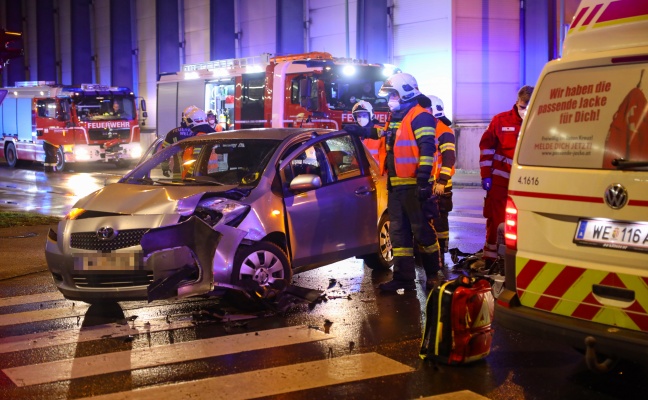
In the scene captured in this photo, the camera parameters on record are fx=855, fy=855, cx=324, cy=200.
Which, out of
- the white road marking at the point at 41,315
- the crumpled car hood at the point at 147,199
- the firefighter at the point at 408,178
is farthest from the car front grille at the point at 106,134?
the firefighter at the point at 408,178

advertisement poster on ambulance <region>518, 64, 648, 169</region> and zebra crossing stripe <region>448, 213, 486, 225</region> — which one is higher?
advertisement poster on ambulance <region>518, 64, 648, 169</region>

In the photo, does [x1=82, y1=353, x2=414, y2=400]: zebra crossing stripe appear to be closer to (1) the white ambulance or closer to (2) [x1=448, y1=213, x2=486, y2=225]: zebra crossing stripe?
(1) the white ambulance

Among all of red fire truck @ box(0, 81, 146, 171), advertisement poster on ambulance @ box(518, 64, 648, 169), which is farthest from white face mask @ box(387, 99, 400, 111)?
red fire truck @ box(0, 81, 146, 171)

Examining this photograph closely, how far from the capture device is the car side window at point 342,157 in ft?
27.9

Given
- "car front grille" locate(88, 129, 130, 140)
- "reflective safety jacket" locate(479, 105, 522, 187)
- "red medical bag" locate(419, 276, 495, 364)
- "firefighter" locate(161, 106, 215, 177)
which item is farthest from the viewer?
"car front grille" locate(88, 129, 130, 140)

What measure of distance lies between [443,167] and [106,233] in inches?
134

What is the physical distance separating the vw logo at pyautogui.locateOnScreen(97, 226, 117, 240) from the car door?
1.63 meters

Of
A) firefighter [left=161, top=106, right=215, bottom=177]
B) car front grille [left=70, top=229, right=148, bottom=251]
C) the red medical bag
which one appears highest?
firefighter [left=161, top=106, right=215, bottom=177]

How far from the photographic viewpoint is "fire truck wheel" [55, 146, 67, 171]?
2795 cm

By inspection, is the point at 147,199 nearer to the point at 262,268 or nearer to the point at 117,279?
the point at 117,279

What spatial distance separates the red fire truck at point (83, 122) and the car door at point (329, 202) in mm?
20340

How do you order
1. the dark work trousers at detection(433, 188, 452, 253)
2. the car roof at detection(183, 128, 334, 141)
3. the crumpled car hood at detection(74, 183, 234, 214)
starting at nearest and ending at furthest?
the crumpled car hood at detection(74, 183, 234, 214) → the car roof at detection(183, 128, 334, 141) → the dark work trousers at detection(433, 188, 452, 253)

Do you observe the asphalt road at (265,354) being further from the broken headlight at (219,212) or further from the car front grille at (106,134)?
the car front grille at (106,134)

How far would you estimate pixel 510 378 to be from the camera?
549 centimetres
